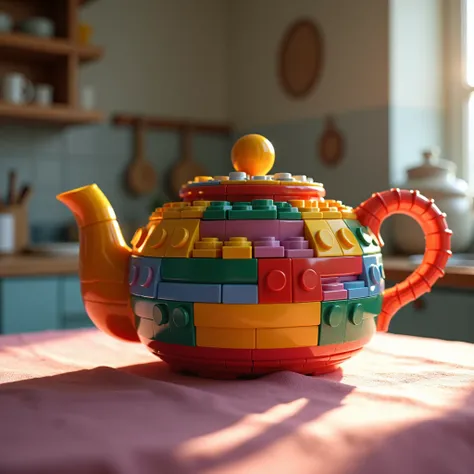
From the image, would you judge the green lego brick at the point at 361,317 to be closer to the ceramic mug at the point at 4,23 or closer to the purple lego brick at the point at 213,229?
the purple lego brick at the point at 213,229

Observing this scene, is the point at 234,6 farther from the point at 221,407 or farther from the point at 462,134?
the point at 221,407

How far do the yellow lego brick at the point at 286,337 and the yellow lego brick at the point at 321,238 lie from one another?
7 centimetres

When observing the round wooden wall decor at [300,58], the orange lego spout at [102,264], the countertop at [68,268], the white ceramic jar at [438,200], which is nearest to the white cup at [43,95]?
the countertop at [68,268]

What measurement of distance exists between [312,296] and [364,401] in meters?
0.10

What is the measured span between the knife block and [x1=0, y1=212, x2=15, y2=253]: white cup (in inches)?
2.6

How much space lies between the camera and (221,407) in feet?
1.76

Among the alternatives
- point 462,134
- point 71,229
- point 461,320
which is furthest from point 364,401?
point 71,229

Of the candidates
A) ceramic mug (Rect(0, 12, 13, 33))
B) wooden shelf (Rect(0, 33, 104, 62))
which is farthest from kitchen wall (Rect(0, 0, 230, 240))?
ceramic mug (Rect(0, 12, 13, 33))

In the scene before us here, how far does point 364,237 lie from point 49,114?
2.06 metres

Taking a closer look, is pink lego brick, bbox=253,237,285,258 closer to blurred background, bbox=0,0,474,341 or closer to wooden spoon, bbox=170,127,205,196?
blurred background, bbox=0,0,474,341

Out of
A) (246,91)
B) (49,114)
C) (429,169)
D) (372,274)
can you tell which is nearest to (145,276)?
(372,274)

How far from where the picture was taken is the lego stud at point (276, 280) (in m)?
0.59

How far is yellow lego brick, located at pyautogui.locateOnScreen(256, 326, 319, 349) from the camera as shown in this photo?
0.61 m

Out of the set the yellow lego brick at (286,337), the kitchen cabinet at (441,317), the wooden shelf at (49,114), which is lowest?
the kitchen cabinet at (441,317)
